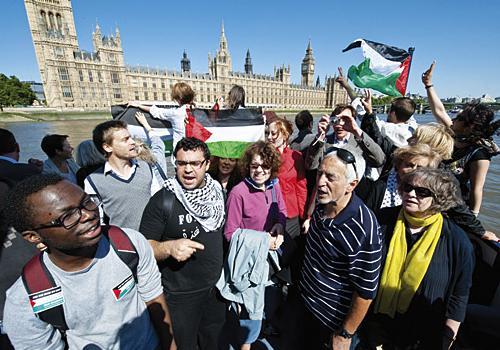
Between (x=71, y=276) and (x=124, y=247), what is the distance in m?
0.23

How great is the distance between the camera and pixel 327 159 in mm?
1451

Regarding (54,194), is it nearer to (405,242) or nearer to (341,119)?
(405,242)

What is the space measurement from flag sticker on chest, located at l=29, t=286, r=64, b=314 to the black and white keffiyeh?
806mm

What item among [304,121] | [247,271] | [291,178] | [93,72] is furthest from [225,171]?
[93,72]

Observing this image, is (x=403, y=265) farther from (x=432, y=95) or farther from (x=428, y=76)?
(x=428, y=76)

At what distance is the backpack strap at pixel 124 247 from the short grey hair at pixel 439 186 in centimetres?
168

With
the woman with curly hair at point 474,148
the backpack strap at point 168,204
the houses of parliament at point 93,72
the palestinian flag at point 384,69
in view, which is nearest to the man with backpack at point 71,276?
the backpack strap at point 168,204

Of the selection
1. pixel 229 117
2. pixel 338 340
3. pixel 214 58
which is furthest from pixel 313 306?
pixel 214 58

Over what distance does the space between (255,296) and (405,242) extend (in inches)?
46.5

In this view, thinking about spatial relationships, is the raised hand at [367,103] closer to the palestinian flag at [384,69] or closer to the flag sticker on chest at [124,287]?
the palestinian flag at [384,69]

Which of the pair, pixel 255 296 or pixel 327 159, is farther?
pixel 255 296

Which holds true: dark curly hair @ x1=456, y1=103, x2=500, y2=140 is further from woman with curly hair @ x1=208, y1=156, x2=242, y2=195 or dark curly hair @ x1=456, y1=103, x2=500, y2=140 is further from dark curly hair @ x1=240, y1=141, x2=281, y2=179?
woman with curly hair @ x1=208, y1=156, x2=242, y2=195

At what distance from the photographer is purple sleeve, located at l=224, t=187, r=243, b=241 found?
77.0 inches

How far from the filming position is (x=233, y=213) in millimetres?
1960
